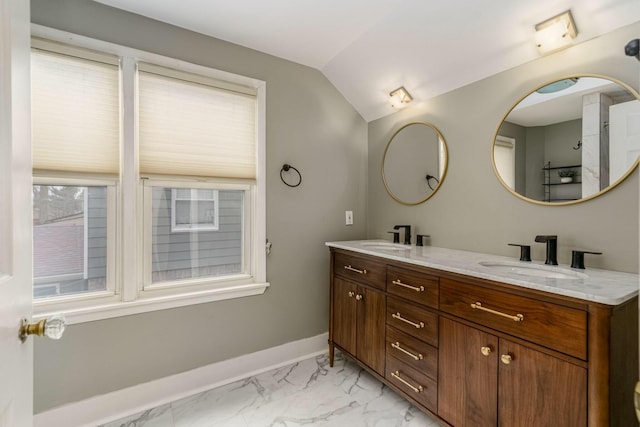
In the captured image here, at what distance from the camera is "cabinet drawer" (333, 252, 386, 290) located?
6.16ft

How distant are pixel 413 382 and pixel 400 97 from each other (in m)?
1.93

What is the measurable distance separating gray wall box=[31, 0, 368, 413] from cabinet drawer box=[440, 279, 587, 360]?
1255 mm

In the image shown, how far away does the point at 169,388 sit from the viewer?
1927 millimetres

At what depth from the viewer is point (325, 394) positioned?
1.98 m

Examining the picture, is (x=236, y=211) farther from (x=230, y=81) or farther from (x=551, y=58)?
(x=551, y=58)

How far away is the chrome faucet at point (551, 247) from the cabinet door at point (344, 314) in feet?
3.61

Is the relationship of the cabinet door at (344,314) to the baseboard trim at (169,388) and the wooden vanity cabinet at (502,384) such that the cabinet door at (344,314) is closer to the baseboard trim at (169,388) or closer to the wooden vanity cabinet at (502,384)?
the baseboard trim at (169,388)

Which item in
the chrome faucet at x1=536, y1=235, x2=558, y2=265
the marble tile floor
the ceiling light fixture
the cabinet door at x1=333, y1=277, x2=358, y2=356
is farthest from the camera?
the ceiling light fixture

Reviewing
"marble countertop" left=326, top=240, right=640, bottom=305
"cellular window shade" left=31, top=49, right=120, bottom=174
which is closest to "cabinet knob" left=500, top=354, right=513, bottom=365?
"marble countertop" left=326, top=240, right=640, bottom=305

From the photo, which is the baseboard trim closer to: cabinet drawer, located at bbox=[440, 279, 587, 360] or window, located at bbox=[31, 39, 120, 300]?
window, located at bbox=[31, 39, 120, 300]

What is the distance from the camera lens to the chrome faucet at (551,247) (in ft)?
4.88

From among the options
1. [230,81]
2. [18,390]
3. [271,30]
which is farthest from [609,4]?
[18,390]

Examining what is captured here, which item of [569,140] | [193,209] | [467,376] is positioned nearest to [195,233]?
[193,209]

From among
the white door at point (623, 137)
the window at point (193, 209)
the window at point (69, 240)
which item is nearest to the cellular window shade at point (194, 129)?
the window at point (193, 209)
